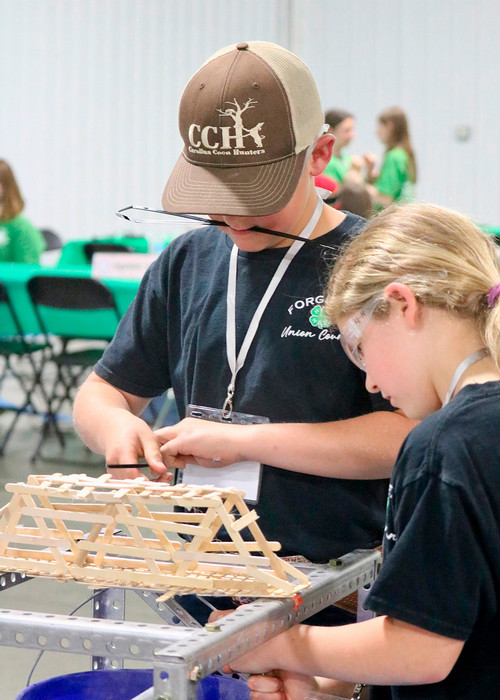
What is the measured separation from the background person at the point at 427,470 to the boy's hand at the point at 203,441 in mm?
242

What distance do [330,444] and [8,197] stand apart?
5274mm

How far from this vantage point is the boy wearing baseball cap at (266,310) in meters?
1.29

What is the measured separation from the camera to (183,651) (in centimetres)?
92

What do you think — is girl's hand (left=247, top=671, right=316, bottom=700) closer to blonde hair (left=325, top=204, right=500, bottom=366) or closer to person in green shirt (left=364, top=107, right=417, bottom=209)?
blonde hair (left=325, top=204, right=500, bottom=366)

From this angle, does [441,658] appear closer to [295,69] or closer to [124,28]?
[295,69]

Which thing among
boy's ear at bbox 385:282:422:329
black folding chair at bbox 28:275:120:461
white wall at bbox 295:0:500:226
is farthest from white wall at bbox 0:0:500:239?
boy's ear at bbox 385:282:422:329

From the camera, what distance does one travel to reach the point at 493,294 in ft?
3.46

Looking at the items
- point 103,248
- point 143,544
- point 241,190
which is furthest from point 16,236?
point 143,544

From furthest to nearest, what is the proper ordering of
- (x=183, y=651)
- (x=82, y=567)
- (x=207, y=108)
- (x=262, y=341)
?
(x=262, y=341), (x=207, y=108), (x=82, y=567), (x=183, y=651)

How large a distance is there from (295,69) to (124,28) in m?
8.23

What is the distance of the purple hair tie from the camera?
1052 millimetres

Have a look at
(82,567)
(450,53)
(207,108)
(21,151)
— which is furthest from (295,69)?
(450,53)

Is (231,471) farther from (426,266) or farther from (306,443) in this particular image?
(426,266)

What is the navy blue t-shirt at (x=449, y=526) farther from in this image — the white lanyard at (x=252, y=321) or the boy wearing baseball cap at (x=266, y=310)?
the white lanyard at (x=252, y=321)
